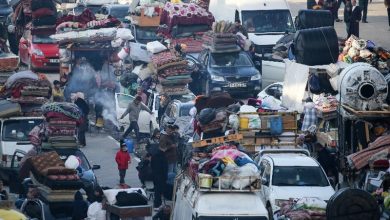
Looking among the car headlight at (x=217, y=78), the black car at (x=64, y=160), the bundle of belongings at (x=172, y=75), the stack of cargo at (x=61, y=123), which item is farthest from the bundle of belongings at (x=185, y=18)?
the black car at (x=64, y=160)

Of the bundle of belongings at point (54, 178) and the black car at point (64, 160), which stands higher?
the bundle of belongings at point (54, 178)

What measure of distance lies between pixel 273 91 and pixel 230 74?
2354 mm

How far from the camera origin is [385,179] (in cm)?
2800

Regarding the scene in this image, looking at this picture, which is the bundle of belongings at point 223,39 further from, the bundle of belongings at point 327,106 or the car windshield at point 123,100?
the bundle of belongings at point 327,106

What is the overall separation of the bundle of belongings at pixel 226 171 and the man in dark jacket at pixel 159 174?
396 centimetres

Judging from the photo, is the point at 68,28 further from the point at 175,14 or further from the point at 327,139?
the point at 327,139

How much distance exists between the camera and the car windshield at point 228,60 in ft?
148

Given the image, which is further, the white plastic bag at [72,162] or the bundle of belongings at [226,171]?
the white plastic bag at [72,162]

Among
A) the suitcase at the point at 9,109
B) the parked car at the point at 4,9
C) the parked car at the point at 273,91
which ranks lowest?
the parked car at the point at 4,9

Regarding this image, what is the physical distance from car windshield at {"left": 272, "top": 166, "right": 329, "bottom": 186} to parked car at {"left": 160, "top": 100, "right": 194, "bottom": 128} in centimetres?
906

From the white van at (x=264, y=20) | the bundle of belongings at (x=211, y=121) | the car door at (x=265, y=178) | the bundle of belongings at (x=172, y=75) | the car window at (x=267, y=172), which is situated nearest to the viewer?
the car door at (x=265, y=178)

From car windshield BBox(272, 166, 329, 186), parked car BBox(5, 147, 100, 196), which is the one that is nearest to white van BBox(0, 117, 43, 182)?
parked car BBox(5, 147, 100, 196)

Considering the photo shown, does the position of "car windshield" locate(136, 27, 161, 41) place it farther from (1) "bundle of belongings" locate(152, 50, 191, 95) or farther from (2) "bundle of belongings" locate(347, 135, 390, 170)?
(2) "bundle of belongings" locate(347, 135, 390, 170)

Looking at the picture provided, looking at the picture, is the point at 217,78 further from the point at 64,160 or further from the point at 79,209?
the point at 79,209
